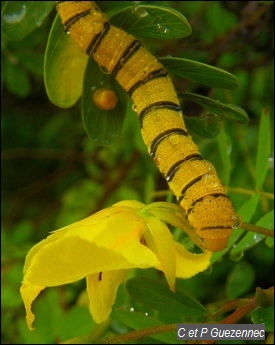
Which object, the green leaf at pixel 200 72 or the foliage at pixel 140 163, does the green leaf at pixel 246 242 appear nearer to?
the foliage at pixel 140 163

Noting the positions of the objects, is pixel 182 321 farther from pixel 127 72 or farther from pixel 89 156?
pixel 89 156

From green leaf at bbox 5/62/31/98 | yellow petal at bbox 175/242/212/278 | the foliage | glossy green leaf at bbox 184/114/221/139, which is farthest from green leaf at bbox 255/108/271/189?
green leaf at bbox 5/62/31/98

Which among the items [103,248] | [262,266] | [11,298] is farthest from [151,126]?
[262,266]

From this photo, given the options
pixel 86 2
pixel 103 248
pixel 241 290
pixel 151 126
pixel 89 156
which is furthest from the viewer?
pixel 89 156

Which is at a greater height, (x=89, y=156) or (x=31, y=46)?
(x=31, y=46)

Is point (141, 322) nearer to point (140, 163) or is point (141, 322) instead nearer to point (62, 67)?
point (62, 67)

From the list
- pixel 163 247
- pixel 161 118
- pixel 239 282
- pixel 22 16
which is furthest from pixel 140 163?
pixel 163 247
